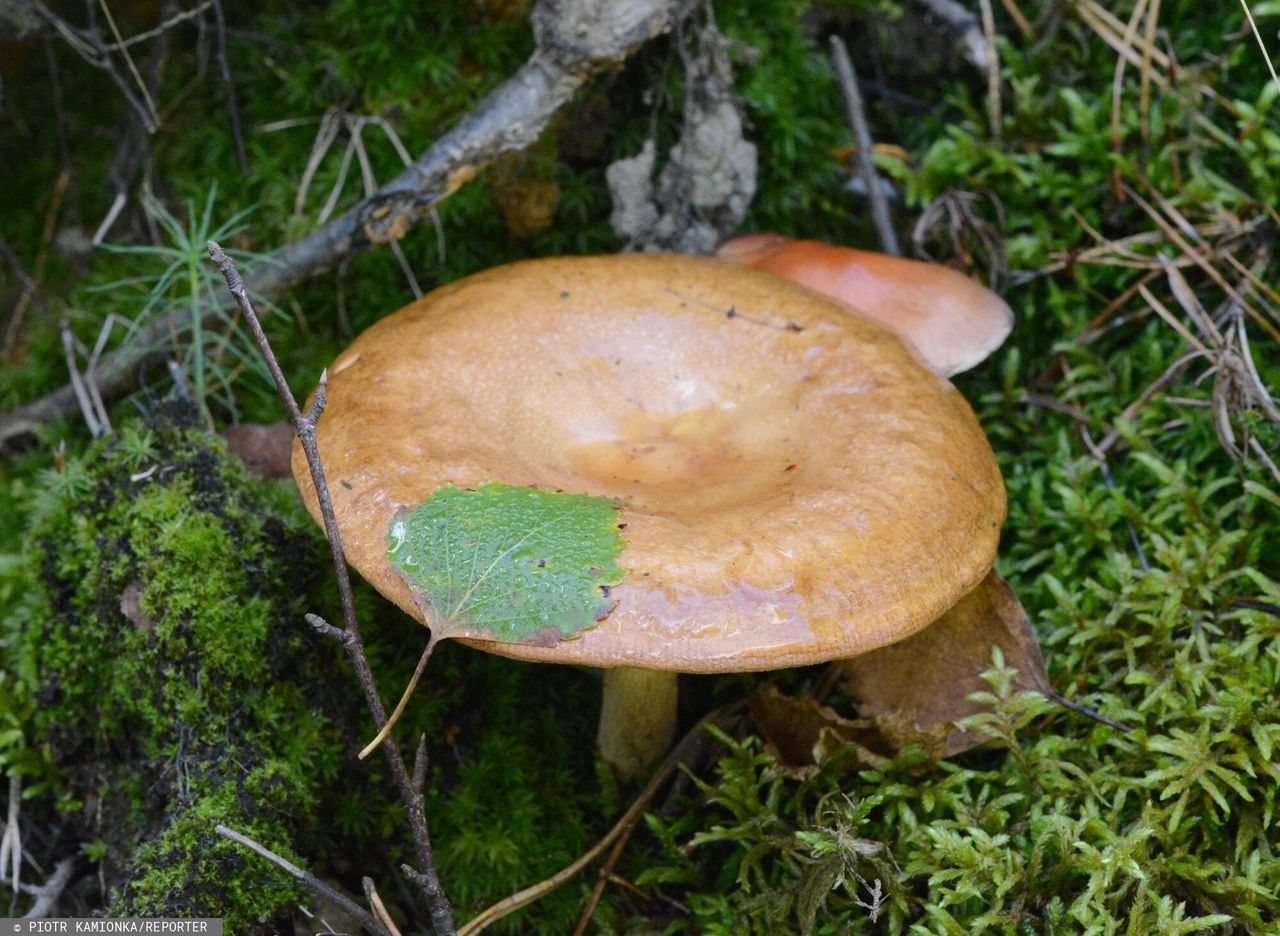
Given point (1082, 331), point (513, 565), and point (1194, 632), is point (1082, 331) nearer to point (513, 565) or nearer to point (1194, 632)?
point (1194, 632)

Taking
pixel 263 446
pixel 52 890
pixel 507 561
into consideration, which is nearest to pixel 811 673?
pixel 507 561

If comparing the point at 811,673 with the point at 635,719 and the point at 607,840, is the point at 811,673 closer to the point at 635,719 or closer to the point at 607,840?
the point at 635,719

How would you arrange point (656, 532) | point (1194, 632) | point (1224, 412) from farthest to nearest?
point (1224, 412) < point (1194, 632) < point (656, 532)

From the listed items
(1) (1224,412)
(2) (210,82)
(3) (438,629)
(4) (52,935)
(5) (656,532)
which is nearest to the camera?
(3) (438,629)

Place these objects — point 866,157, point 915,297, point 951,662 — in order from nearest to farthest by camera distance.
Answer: point 951,662 → point 915,297 → point 866,157

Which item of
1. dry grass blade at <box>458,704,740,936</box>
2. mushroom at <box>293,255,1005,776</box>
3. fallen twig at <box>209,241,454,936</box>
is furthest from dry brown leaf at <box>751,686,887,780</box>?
fallen twig at <box>209,241,454,936</box>

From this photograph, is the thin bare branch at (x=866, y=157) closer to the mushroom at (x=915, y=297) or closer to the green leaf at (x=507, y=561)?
the mushroom at (x=915, y=297)

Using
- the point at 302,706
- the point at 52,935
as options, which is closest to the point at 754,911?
the point at 302,706
